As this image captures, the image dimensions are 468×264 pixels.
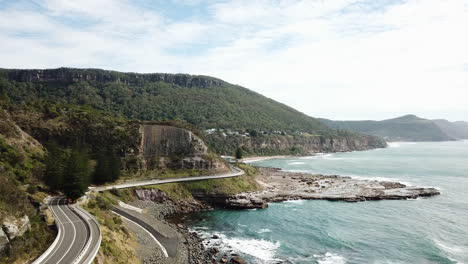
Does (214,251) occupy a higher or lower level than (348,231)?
lower

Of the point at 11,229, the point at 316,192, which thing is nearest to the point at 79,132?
the point at 11,229

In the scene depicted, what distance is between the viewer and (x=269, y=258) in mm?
48062

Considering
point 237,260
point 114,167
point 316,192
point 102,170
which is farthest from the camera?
point 316,192

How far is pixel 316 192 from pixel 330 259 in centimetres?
4954

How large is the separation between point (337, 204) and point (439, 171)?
90.3 metres

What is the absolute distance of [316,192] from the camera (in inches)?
3799

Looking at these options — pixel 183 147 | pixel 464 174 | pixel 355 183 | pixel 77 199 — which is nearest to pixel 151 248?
pixel 77 199

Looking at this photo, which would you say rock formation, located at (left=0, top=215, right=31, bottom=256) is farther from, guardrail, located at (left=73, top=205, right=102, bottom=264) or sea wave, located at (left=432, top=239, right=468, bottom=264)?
sea wave, located at (left=432, top=239, right=468, bottom=264)

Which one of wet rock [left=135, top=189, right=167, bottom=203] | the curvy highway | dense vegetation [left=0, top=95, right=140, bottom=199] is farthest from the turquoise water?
dense vegetation [left=0, top=95, right=140, bottom=199]

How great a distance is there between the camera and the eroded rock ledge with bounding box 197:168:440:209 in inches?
3162

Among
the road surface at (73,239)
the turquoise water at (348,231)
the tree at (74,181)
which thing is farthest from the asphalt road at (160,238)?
the road surface at (73,239)

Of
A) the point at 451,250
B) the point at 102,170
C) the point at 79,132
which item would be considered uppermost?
the point at 79,132

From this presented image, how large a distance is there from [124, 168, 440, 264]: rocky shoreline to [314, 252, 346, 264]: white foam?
39.2 ft

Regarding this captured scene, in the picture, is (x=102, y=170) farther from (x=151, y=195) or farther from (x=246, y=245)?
(x=246, y=245)
